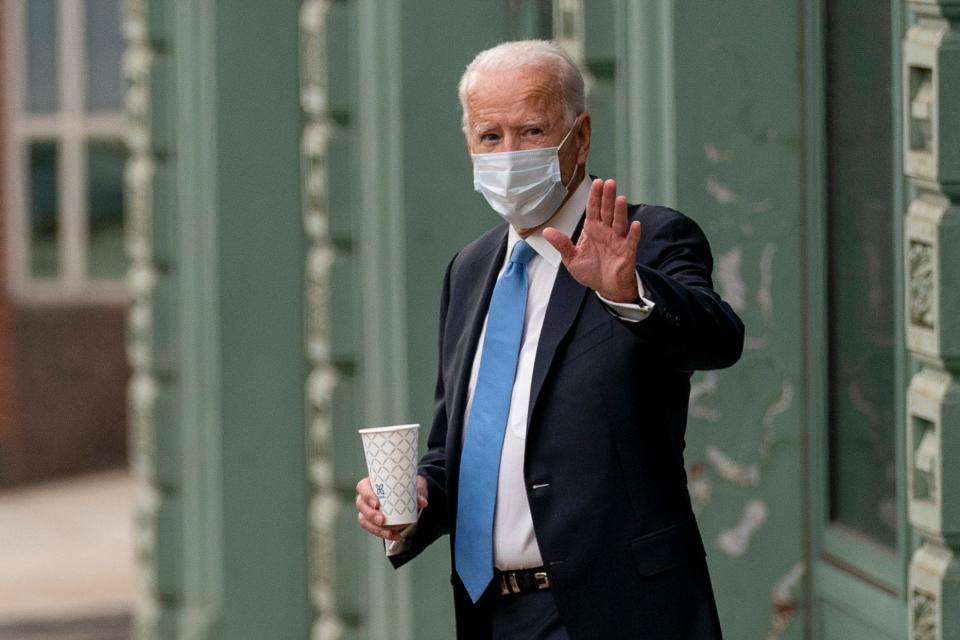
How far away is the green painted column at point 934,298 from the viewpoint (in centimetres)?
416

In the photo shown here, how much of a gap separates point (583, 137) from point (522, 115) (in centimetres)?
13

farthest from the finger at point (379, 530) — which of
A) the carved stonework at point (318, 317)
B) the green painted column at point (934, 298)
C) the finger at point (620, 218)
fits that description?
the carved stonework at point (318, 317)

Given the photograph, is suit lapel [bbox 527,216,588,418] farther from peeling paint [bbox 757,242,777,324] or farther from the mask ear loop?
peeling paint [bbox 757,242,777,324]

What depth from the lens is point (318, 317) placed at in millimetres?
7812

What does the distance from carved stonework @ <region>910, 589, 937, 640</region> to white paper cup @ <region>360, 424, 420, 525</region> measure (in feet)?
3.87

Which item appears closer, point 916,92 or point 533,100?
point 533,100

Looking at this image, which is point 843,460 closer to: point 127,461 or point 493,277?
point 493,277

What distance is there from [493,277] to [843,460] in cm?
183

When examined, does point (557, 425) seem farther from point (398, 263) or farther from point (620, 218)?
point (398, 263)

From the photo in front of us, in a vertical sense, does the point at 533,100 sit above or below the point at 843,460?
above

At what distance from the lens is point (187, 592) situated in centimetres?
913

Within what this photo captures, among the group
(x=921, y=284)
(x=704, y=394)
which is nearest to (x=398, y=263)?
(x=704, y=394)

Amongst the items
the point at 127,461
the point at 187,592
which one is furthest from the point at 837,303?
the point at 127,461

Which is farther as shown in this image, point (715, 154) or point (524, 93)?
point (715, 154)
